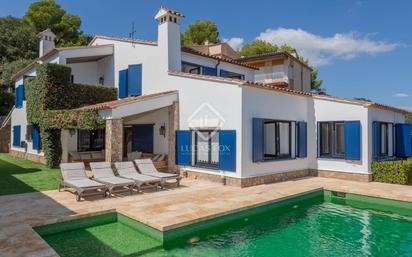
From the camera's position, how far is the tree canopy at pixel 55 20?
154 feet

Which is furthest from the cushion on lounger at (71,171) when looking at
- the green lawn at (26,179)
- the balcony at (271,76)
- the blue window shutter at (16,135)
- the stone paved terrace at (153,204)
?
the balcony at (271,76)

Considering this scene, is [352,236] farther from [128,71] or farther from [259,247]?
[128,71]

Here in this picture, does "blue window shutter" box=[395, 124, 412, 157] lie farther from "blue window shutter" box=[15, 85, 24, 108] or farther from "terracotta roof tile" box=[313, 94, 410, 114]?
"blue window shutter" box=[15, 85, 24, 108]

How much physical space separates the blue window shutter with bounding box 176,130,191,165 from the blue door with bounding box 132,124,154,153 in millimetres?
3743

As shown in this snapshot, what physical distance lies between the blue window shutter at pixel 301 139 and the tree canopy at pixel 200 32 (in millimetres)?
47231

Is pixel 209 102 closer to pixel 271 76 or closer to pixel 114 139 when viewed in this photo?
pixel 114 139

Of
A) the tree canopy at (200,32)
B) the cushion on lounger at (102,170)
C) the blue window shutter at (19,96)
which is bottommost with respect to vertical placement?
the cushion on lounger at (102,170)

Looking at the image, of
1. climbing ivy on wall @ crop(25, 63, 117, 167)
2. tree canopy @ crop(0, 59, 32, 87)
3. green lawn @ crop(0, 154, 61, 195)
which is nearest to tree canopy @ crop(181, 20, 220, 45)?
tree canopy @ crop(0, 59, 32, 87)

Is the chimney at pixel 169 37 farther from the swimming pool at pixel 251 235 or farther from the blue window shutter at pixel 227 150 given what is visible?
the swimming pool at pixel 251 235

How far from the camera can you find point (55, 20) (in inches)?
1886

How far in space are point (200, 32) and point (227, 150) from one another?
51548mm

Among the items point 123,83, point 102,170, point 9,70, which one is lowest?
point 102,170

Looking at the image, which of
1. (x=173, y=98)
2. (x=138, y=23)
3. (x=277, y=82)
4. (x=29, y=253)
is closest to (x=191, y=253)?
(x=29, y=253)

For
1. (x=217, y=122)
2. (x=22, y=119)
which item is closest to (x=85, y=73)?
(x=22, y=119)
